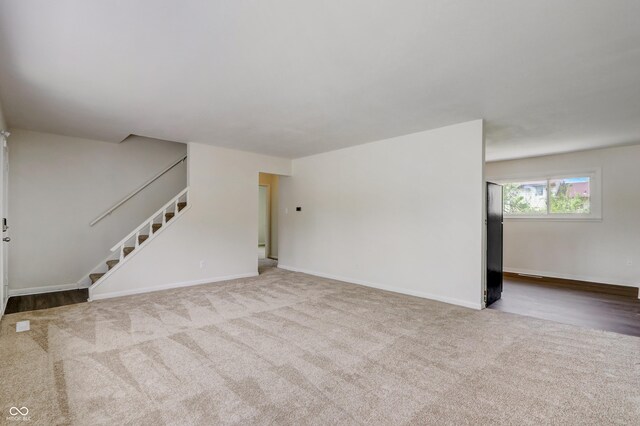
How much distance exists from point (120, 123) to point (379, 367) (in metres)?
4.44

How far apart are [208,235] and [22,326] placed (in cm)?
268

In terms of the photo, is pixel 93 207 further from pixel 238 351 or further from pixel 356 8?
pixel 356 8

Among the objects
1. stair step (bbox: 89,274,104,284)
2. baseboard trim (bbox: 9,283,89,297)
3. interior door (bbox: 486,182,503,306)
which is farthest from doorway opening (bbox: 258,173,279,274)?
interior door (bbox: 486,182,503,306)

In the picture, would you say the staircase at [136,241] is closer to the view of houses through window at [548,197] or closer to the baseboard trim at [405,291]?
the baseboard trim at [405,291]

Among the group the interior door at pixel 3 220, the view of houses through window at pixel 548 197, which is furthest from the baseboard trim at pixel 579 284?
the interior door at pixel 3 220

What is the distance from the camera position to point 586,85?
2932 millimetres

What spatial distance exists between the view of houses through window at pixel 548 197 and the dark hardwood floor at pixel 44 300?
817cm

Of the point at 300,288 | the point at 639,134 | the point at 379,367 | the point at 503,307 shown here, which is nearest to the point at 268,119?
the point at 300,288

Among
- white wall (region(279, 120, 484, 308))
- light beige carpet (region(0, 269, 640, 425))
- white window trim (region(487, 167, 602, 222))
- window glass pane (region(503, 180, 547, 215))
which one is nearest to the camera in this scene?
light beige carpet (region(0, 269, 640, 425))

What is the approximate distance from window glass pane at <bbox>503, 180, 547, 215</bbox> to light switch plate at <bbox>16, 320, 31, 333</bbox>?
8.23 m

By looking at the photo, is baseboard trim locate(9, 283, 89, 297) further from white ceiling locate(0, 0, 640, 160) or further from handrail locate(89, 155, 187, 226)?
white ceiling locate(0, 0, 640, 160)

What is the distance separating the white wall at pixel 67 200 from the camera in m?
4.71

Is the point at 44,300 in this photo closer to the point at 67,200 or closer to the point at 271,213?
the point at 67,200

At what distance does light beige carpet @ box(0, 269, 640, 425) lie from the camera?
1874 mm
